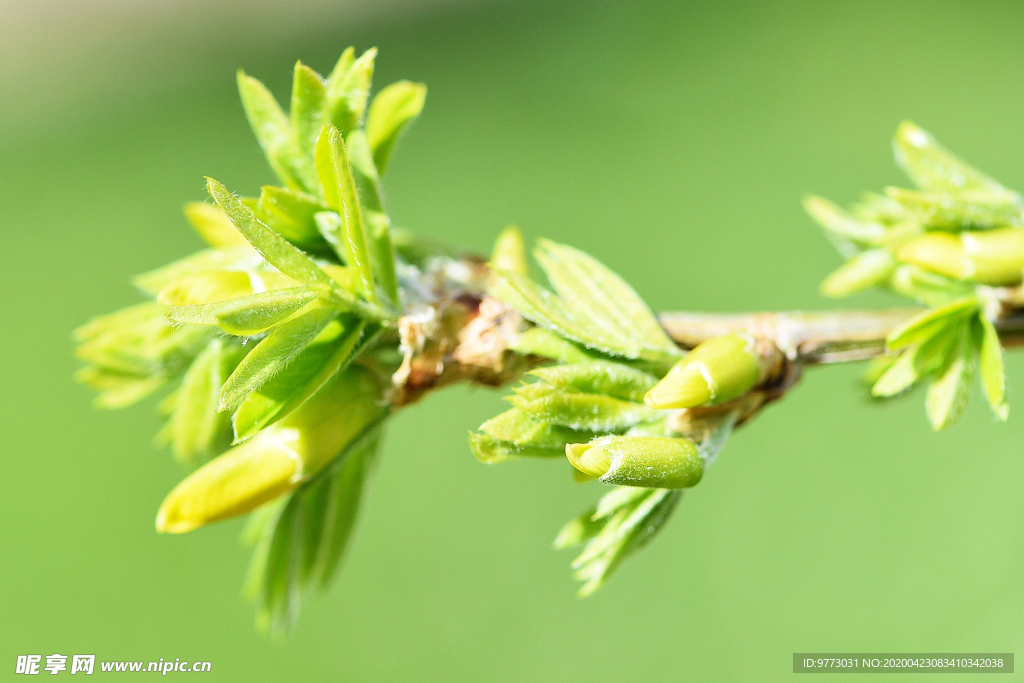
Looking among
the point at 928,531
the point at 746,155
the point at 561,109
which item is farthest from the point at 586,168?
the point at 928,531

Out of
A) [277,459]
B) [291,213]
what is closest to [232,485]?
[277,459]

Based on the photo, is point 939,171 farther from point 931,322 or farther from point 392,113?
point 392,113

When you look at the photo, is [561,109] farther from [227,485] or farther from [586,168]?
[227,485]

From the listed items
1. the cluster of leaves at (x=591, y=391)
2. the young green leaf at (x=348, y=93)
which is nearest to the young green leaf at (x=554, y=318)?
the cluster of leaves at (x=591, y=391)

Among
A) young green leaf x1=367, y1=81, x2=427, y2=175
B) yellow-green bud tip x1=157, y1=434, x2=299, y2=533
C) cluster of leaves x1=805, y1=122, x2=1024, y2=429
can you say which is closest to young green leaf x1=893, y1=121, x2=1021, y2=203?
cluster of leaves x1=805, y1=122, x2=1024, y2=429

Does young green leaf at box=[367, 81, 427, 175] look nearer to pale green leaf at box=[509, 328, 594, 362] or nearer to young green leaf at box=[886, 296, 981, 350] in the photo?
pale green leaf at box=[509, 328, 594, 362]

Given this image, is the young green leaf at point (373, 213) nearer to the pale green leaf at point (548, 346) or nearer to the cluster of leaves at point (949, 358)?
the pale green leaf at point (548, 346)
